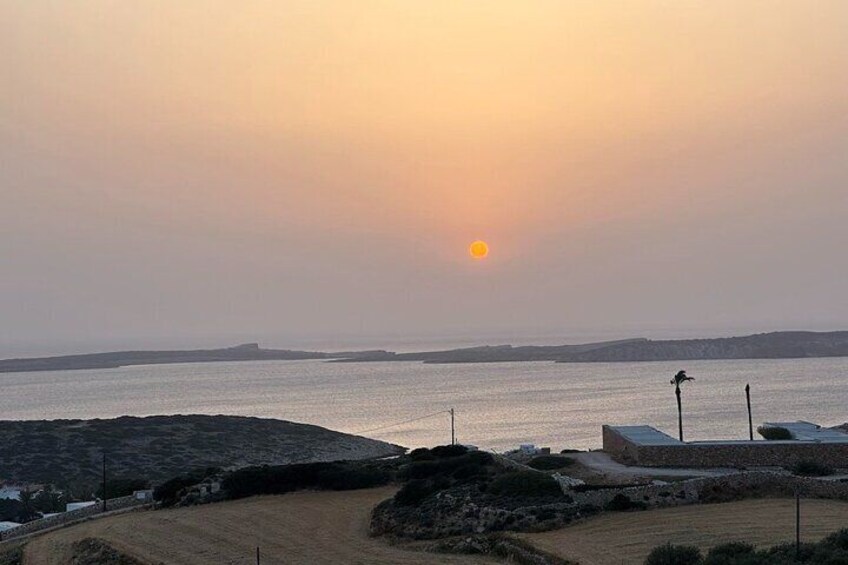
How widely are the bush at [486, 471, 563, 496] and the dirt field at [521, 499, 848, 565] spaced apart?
2.47 metres

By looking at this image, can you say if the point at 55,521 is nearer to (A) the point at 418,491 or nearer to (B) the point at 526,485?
(A) the point at 418,491

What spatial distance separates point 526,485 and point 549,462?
30.8 ft

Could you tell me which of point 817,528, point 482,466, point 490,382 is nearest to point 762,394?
point 490,382

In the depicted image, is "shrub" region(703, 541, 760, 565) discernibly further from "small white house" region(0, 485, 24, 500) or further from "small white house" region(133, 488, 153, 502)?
"small white house" region(0, 485, 24, 500)

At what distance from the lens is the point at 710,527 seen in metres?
26.9

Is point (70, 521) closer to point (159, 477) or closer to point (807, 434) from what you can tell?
point (159, 477)

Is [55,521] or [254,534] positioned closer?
[254,534]

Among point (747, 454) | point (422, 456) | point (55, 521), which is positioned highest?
point (747, 454)

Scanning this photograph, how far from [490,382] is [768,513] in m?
150

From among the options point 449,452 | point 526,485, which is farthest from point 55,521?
point 526,485

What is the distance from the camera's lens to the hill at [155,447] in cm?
6675

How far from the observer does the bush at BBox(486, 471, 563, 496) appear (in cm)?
3219

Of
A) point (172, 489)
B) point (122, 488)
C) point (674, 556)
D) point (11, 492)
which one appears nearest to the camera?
point (674, 556)

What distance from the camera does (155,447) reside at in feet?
248
